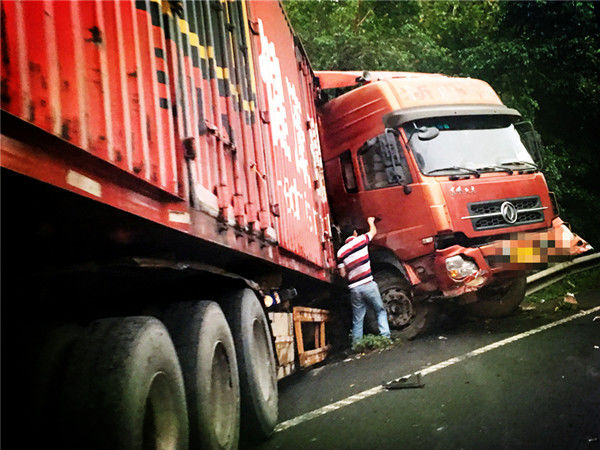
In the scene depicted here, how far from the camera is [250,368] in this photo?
3.70 metres

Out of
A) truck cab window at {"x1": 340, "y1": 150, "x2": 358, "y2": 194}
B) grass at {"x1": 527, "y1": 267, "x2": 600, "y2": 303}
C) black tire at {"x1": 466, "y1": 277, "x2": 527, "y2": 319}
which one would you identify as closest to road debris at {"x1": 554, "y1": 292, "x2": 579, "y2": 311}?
black tire at {"x1": 466, "y1": 277, "x2": 527, "y2": 319}

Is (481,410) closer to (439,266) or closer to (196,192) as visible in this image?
(196,192)

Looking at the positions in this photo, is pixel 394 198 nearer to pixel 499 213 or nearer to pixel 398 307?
pixel 499 213

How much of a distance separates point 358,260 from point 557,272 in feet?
15.8

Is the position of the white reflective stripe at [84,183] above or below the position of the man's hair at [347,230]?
below

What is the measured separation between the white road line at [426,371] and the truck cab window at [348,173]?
288 centimetres

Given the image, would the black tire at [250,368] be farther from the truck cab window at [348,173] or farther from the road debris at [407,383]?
the truck cab window at [348,173]

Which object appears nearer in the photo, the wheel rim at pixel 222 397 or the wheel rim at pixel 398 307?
the wheel rim at pixel 222 397

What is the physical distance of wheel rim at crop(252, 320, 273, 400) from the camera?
3.92 metres

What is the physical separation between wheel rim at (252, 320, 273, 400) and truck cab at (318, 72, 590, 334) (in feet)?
11.0

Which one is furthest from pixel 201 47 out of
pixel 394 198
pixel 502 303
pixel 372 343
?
pixel 502 303

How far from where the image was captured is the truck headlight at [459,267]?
6.86 metres

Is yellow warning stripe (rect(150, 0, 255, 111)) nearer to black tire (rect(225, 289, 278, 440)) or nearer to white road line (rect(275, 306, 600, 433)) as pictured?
black tire (rect(225, 289, 278, 440))

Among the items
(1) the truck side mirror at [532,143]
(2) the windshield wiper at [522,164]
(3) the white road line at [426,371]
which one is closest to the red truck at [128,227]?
(3) the white road line at [426,371]
